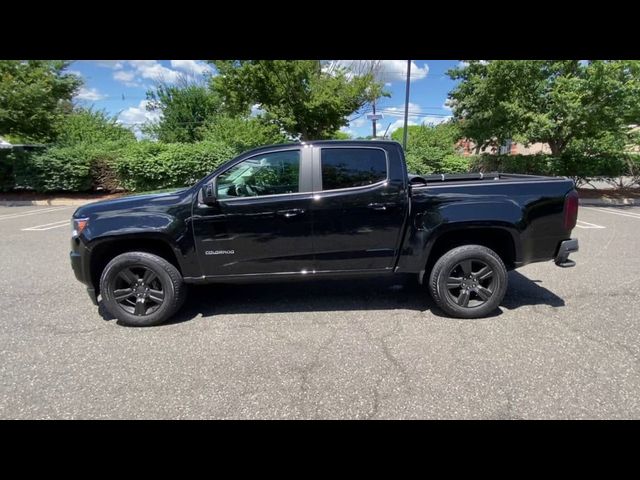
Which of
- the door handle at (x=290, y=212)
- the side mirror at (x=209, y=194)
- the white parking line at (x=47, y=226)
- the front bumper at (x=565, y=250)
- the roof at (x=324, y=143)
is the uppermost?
the roof at (x=324, y=143)

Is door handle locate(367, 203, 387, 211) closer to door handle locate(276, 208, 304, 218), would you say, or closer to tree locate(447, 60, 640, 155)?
door handle locate(276, 208, 304, 218)

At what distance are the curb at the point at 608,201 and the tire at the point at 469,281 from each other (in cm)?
1129

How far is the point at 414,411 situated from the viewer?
2.21m

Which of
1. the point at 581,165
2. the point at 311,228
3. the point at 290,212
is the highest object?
the point at 581,165

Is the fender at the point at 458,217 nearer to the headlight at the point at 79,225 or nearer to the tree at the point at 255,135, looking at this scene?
the headlight at the point at 79,225

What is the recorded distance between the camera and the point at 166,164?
1264 cm

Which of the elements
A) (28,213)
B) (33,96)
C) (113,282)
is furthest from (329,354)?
(33,96)

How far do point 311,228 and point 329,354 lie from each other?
1.22 m

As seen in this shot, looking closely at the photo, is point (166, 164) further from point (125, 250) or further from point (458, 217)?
point (458, 217)

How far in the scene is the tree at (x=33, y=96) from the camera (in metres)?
11.9

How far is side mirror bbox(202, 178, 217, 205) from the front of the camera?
3236mm

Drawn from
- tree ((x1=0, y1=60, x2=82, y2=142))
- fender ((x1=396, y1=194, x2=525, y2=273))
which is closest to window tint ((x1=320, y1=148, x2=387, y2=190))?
fender ((x1=396, y1=194, x2=525, y2=273))

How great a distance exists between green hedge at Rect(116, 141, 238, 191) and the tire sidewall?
988 centimetres

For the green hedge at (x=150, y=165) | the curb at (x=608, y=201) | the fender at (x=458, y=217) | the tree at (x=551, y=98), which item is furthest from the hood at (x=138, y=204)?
the curb at (x=608, y=201)
